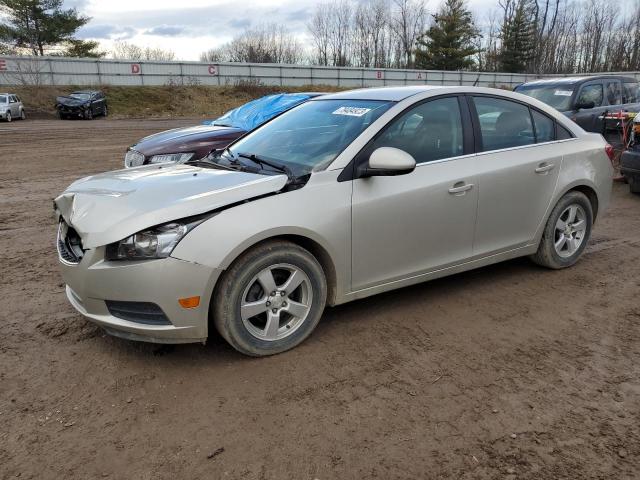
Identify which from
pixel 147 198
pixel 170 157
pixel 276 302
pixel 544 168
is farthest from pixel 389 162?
pixel 170 157

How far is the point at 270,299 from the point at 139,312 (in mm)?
781

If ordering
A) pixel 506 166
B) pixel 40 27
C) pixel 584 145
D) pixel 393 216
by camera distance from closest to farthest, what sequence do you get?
pixel 393 216
pixel 506 166
pixel 584 145
pixel 40 27

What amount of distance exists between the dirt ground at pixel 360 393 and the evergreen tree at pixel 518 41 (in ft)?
229

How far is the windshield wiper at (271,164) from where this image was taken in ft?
11.8

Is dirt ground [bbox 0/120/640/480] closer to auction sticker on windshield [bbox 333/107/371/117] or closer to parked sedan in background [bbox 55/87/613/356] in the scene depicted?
parked sedan in background [bbox 55/87/613/356]

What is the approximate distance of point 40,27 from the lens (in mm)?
49062

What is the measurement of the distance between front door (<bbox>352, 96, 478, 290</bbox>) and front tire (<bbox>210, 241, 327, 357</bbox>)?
36cm

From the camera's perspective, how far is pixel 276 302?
338 cm

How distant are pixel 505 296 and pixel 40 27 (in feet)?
184

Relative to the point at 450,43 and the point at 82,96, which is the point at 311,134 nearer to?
the point at 82,96

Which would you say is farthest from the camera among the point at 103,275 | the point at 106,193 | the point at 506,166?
the point at 506,166

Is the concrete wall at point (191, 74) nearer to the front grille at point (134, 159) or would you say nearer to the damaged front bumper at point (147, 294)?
the front grille at point (134, 159)

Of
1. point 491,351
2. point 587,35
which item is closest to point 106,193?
point 491,351

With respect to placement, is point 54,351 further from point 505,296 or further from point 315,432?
point 505,296
